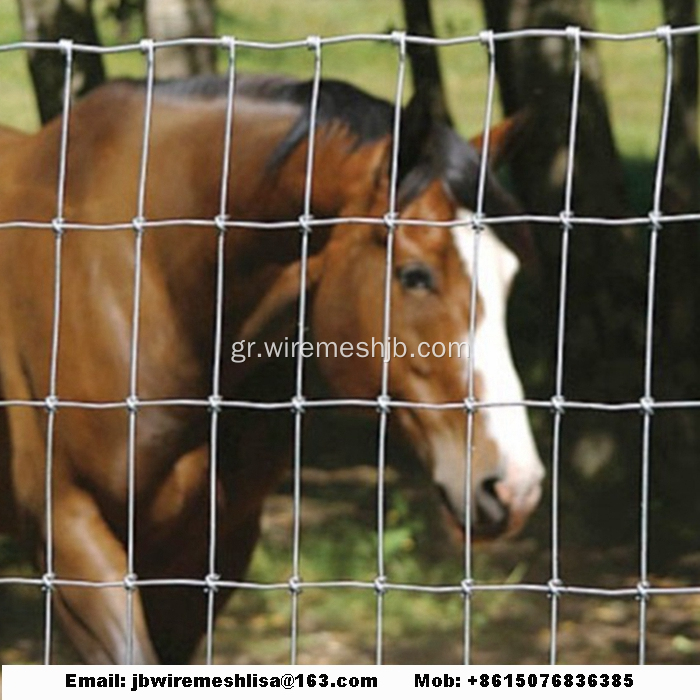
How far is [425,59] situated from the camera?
242cm

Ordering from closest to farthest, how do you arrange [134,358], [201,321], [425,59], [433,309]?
[134,358]
[433,309]
[201,321]
[425,59]

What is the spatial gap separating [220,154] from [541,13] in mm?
553

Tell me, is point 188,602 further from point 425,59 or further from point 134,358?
point 425,59

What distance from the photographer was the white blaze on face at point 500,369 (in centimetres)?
222

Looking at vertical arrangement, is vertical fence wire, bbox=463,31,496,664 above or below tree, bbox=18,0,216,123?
below

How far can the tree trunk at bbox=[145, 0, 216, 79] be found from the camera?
242cm

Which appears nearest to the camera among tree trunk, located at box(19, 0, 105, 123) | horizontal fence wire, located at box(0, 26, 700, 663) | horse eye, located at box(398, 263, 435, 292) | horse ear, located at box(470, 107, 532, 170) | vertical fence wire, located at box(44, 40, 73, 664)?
horizontal fence wire, located at box(0, 26, 700, 663)

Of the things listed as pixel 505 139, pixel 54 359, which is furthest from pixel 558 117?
pixel 54 359

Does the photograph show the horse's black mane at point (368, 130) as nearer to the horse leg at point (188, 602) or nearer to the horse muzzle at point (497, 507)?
the horse muzzle at point (497, 507)

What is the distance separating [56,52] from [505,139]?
2.35 ft

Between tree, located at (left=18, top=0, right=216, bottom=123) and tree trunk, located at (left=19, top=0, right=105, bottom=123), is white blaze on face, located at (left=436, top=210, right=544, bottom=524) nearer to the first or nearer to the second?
tree, located at (left=18, top=0, right=216, bottom=123)

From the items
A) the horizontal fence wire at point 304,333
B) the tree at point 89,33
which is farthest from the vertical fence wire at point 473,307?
the tree at point 89,33

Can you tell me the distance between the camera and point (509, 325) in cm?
230

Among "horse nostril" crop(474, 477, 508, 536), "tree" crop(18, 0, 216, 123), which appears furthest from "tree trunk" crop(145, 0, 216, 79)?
"horse nostril" crop(474, 477, 508, 536)
